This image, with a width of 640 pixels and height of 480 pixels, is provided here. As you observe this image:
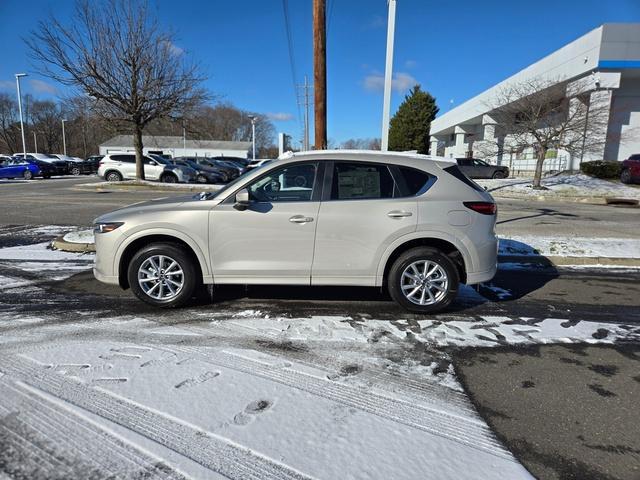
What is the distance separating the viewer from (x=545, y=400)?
295 centimetres

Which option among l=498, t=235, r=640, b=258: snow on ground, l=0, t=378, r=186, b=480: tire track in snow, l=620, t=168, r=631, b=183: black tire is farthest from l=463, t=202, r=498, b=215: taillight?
l=620, t=168, r=631, b=183: black tire

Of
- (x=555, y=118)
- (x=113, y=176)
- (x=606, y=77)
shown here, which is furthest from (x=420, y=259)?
(x=606, y=77)

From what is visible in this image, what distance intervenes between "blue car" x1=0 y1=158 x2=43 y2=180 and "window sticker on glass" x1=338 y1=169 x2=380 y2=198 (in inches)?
1364

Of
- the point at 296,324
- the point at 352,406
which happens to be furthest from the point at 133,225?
the point at 352,406

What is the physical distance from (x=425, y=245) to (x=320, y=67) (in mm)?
7875

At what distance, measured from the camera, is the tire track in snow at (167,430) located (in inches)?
86.5

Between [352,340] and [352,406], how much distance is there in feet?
3.55

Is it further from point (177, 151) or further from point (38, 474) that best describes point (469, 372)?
point (177, 151)

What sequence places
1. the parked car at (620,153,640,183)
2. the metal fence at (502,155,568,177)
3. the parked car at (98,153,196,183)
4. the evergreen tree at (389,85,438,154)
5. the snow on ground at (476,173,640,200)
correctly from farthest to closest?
the evergreen tree at (389,85,438,154) → the metal fence at (502,155,568,177) → the parked car at (98,153,196,183) → the parked car at (620,153,640,183) → the snow on ground at (476,173,640,200)

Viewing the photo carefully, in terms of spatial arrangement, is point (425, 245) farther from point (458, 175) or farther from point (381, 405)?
point (381, 405)

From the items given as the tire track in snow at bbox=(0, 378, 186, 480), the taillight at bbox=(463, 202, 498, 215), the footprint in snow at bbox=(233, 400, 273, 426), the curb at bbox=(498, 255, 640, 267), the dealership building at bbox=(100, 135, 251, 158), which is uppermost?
the dealership building at bbox=(100, 135, 251, 158)

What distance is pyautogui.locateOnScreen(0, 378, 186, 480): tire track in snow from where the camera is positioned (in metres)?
2.16

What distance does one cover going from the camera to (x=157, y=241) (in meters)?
4.55

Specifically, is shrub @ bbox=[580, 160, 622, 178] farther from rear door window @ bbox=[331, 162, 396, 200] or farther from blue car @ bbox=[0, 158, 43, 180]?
blue car @ bbox=[0, 158, 43, 180]
